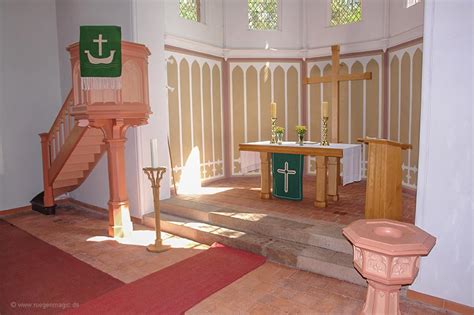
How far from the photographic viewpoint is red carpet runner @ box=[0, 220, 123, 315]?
4.15 m

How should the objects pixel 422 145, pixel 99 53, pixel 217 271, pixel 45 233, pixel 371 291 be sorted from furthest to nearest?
pixel 45 233 → pixel 99 53 → pixel 217 271 → pixel 422 145 → pixel 371 291

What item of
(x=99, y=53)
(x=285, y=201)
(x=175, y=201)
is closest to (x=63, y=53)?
(x=99, y=53)

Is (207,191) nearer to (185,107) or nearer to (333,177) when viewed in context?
(185,107)

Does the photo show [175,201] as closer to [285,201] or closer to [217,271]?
[285,201]

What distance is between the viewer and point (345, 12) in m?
9.02

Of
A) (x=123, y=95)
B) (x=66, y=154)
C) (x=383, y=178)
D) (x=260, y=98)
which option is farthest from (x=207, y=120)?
(x=383, y=178)

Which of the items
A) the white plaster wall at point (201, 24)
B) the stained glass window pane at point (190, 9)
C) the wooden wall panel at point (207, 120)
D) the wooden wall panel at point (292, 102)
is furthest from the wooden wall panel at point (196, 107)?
the wooden wall panel at point (292, 102)

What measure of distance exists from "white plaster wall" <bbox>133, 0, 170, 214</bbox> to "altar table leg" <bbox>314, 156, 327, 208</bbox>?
2974 millimetres

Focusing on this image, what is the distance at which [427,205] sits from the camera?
3898mm

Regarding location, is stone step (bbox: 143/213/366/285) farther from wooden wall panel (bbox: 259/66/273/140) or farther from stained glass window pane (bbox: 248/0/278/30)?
stained glass window pane (bbox: 248/0/278/30)

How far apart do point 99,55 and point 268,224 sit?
11.8 ft

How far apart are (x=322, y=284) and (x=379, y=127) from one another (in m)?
5.34

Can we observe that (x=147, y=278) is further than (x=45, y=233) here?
No

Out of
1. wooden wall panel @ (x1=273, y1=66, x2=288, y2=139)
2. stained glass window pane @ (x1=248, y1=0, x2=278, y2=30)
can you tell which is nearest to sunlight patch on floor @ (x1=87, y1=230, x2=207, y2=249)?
wooden wall panel @ (x1=273, y1=66, x2=288, y2=139)
